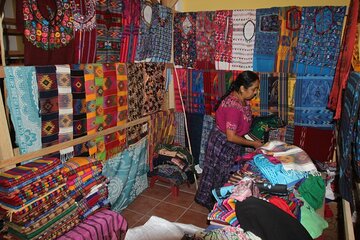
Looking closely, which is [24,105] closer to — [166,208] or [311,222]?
[166,208]

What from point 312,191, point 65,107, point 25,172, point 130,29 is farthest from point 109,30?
point 312,191

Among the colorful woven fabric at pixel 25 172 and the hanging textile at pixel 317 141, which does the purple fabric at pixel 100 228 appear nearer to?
the colorful woven fabric at pixel 25 172

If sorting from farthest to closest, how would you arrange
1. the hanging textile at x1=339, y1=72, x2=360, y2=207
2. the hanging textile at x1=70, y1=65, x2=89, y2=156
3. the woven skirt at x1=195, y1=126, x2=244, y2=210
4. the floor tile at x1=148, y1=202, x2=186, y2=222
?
1. the floor tile at x1=148, y1=202, x2=186, y2=222
2. the woven skirt at x1=195, y1=126, x2=244, y2=210
3. the hanging textile at x1=70, y1=65, x2=89, y2=156
4. the hanging textile at x1=339, y1=72, x2=360, y2=207

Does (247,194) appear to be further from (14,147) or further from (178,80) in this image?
(178,80)

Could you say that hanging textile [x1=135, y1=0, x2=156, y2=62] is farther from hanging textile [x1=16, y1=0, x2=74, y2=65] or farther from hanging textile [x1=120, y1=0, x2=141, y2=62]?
hanging textile [x1=16, y1=0, x2=74, y2=65]

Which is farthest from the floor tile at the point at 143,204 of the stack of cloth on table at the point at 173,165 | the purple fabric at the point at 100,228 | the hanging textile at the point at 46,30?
the hanging textile at the point at 46,30

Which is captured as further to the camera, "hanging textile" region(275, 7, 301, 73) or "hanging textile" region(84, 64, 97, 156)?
"hanging textile" region(275, 7, 301, 73)

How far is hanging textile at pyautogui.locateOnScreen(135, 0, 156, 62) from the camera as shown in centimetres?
299

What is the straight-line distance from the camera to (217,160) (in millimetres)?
2764

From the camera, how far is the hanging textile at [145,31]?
118 inches

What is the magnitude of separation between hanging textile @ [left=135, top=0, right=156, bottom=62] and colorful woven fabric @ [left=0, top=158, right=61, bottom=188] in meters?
1.47

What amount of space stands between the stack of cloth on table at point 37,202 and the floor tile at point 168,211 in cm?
105

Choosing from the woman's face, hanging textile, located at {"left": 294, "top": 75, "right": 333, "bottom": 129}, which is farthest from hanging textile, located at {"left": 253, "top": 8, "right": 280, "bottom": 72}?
the woman's face

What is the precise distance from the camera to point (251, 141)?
2.67 m
